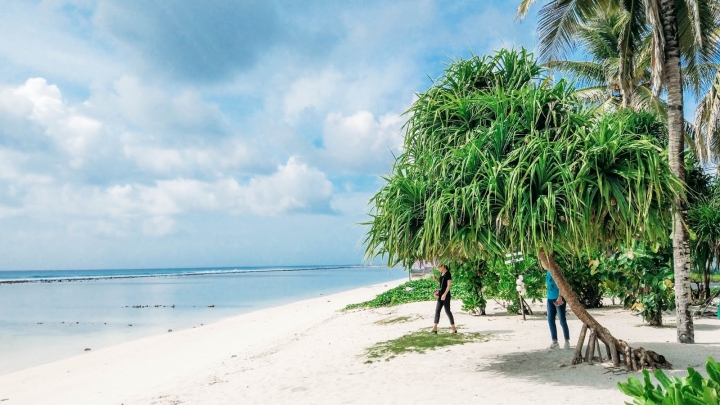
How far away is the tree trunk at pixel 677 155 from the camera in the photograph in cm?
895

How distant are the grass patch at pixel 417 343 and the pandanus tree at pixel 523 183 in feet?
8.75

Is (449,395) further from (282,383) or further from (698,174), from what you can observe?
(698,174)

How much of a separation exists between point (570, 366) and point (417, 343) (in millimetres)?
3215

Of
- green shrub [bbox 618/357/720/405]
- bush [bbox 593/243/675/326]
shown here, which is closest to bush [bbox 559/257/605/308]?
bush [bbox 593/243/675/326]

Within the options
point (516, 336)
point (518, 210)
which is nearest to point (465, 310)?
point (516, 336)

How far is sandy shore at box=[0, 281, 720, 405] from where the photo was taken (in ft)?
21.7

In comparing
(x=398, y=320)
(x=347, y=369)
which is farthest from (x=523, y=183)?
(x=398, y=320)

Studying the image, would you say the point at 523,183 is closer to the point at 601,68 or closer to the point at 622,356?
the point at 622,356

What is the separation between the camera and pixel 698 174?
14422 millimetres

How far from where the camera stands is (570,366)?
7355 millimetres

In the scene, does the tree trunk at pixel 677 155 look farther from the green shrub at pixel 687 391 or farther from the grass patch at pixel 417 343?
the green shrub at pixel 687 391

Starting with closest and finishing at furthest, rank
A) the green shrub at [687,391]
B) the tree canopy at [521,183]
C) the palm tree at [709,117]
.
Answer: the green shrub at [687,391] → the tree canopy at [521,183] → the palm tree at [709,117]

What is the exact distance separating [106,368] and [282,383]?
5.93m

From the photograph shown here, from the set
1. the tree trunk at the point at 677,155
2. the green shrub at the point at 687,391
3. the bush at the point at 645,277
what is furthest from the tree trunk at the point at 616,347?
the green shrub at the point at 687,391
